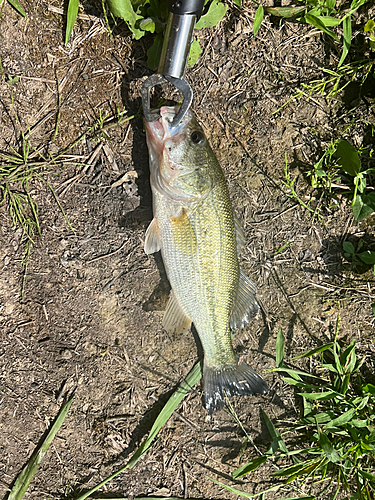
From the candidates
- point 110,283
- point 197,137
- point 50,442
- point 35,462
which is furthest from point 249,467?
point 197,137

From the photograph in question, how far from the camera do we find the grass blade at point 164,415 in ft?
9.35

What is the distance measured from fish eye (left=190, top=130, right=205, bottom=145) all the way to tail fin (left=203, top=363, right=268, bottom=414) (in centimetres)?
175

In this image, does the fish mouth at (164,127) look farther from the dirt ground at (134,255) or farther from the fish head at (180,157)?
the dirt ground at (134,255)

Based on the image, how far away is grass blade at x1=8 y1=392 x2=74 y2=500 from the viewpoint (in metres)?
2.89

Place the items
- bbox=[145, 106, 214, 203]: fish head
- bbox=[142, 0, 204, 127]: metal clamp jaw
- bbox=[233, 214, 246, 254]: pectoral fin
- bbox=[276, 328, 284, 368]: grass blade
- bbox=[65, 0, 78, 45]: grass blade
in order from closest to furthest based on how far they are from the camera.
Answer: bbox=[142, 0, 204, 127]: metal clamp jaw → bbox=[145, 106, 214, 203]: fish head → bbox=[65, 0, 78, 45]: grass blade → bbox=[233, 214, 246, 254]: pectoral fin → bbox=[276, 328, 284, 368]: grass blade

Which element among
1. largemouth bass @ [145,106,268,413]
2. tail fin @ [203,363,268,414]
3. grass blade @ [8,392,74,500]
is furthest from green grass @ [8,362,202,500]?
largemouth bass @ [145,106,268,413]

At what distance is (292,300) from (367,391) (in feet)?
3.22

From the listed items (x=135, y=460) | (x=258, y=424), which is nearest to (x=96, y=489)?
(x=135, y=460)

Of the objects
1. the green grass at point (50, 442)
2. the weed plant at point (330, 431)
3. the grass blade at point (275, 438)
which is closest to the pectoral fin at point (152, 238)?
the green grass at point (50, 442)

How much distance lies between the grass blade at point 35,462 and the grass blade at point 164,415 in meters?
0.46

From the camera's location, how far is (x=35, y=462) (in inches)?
114

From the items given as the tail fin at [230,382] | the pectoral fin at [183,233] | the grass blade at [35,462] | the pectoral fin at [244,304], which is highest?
the pectoral fin at [183,233]

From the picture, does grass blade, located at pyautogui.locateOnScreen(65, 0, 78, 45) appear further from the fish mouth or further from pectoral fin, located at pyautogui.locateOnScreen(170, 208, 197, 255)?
pectoral fin, located at pyautogui.locateOnScreen(170, 208, 197, 255)

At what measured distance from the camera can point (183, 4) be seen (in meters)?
2.23
